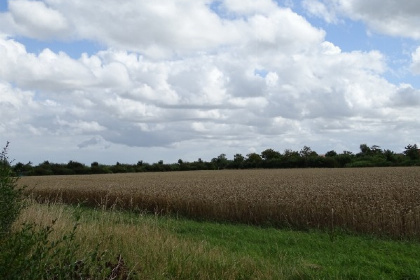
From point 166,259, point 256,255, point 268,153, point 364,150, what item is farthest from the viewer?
point 268,153

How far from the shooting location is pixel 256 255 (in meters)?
10.7

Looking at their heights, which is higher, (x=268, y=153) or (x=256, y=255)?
(x=268, y=153)

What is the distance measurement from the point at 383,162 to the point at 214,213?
6149cm

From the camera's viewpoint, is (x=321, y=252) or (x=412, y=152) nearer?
(x=321, y=252)

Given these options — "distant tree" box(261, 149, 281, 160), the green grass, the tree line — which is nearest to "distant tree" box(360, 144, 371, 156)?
the tree line

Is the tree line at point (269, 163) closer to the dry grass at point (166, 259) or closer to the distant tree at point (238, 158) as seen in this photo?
the distant tree at point (238, 158)

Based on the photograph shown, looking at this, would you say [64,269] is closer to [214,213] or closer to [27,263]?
[27,263]

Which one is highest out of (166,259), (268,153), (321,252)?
(268,153)

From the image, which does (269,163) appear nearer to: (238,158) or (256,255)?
(238,158)

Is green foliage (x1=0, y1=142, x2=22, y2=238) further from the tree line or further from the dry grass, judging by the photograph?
the tree line

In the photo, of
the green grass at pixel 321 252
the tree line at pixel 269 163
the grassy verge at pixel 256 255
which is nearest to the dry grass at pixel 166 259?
the grassy verge at pixel 256 255

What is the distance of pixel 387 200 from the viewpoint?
55.1 ft

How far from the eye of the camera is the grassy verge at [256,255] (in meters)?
8.35

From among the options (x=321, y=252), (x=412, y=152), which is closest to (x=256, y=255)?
(x=321, y=252)
